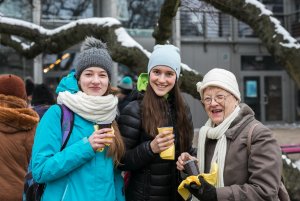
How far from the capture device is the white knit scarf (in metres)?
2.54

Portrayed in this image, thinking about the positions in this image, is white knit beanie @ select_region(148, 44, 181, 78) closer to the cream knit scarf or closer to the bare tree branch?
the cream knit scarf

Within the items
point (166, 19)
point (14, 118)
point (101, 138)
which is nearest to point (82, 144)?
point (101, 138)

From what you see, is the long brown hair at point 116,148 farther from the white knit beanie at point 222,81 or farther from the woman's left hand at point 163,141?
the white knit beanie at point 222,81

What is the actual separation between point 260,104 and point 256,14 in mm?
15298

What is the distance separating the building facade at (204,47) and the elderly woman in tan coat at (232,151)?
503 inches

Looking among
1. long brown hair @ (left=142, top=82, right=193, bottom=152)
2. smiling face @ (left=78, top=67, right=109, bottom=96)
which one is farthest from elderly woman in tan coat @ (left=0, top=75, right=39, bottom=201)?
long brown hair @ (left=142, top=82, right=193, bottom=152)

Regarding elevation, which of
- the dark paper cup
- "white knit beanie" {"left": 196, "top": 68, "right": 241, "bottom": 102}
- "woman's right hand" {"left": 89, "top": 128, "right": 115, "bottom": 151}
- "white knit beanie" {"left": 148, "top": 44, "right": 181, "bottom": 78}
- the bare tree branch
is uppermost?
the bare tree branch

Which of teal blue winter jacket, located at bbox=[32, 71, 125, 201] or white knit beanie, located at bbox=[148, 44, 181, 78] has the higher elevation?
white knit beanie, located at bbox=[148, 44, 181, 78]

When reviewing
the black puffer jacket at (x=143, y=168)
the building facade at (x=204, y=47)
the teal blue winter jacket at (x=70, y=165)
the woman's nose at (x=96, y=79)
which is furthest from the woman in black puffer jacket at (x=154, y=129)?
the building facade at (x=204, y=47)

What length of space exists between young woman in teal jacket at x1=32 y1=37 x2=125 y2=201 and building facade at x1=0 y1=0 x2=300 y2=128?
12.8 meters

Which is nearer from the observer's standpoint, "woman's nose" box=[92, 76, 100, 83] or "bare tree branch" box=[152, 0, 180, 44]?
"woman's nose" box=[92, 76, 100, 83]

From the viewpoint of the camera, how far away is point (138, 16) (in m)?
17.9

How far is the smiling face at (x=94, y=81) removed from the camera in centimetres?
265

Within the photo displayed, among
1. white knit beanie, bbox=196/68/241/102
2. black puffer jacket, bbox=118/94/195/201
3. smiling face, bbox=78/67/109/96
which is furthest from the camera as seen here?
black puffer jacket, bbox=118/94/195/201
